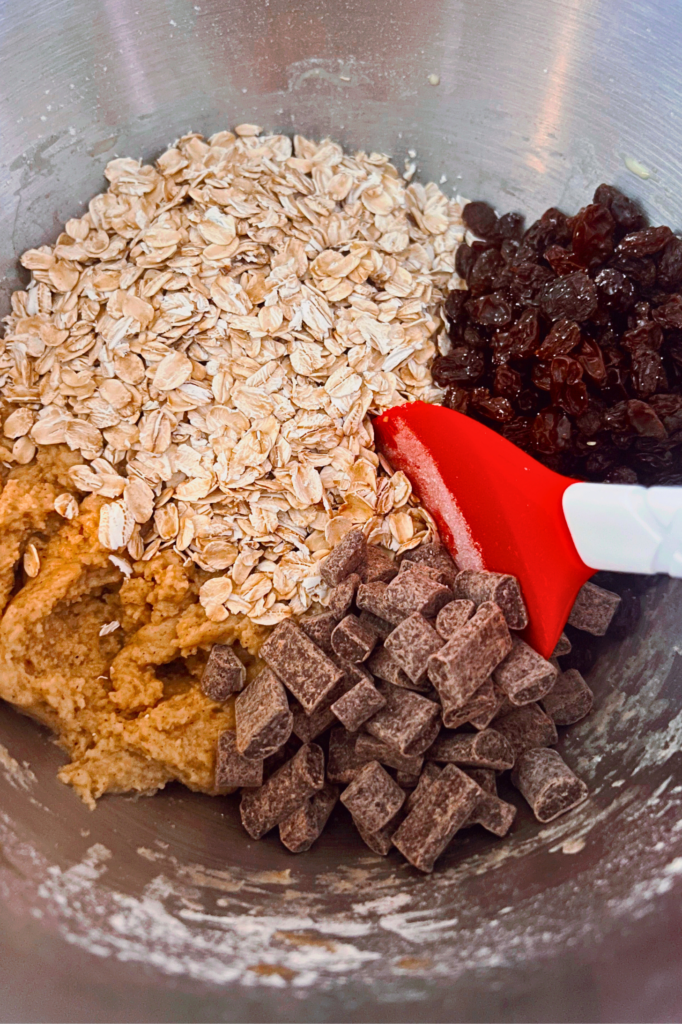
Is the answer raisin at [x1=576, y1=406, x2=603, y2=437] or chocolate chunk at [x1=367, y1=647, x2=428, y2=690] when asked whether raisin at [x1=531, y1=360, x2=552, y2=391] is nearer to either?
raisin at [x1=576, y1=406, x2=603, y2=437]

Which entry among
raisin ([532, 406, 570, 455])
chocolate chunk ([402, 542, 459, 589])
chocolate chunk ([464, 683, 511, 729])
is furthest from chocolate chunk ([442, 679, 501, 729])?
raisin ([532, 406, 570, 455])

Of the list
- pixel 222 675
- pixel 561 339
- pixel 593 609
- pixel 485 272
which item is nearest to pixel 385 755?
pixel 222 675

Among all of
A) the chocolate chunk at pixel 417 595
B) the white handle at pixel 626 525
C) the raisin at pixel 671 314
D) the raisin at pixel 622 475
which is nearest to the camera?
the white handle at pixel 626 525

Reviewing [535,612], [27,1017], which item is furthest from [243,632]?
[27,1017]

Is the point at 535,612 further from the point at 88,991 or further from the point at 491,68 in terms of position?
the point at 491,68

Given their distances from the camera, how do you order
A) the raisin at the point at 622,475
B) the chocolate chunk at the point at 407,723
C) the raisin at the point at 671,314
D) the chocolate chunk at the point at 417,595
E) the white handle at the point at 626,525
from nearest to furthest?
the white handle at the point at 626,525 → the chocolate chunk at the point at 407,723 → the chocolate chunk at the point at 417,595 → the raisin at the point at 671,314 → the raisin at the point at 622,475

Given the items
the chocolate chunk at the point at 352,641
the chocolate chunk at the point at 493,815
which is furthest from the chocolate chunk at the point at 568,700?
the chocolate chunk at the point at 352,641

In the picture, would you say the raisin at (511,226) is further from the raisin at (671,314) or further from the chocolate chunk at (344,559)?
the chocolate chunk at (344,559)

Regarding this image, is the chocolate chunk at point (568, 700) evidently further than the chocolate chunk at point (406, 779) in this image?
Yes
